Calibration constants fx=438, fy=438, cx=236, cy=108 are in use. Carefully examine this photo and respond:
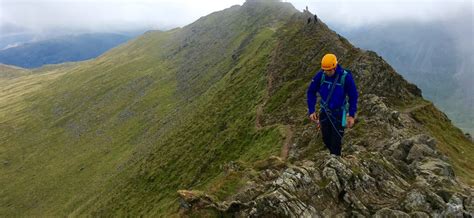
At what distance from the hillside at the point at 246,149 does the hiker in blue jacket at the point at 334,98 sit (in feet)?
7.49

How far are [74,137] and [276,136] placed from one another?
136 m

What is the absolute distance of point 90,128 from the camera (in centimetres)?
17500

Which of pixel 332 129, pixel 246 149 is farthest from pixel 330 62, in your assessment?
pixel 246 149

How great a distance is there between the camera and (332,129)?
2588cm

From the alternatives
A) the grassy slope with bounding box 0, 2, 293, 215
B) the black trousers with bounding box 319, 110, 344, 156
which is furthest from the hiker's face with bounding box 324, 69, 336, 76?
the grassy slope with bounding box 0, 2, 293, 215

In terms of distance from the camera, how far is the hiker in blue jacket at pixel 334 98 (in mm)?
24328

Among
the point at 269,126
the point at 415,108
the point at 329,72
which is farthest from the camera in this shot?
the point at 269,126

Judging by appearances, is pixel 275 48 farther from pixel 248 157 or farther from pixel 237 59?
pixel 248 157

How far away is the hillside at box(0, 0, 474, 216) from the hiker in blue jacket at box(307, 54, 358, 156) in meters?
2.28

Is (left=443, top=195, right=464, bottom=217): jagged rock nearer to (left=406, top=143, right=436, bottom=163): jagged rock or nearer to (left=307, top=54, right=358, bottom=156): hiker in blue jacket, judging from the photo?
(left=406, top=143, right=436, bottom=163): jagged rock

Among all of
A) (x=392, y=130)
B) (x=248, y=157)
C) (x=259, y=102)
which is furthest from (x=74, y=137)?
(x=392, y=130)

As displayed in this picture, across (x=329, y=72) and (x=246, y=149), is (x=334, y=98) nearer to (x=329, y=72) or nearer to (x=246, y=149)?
(x=329, y=72)

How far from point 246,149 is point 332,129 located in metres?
32.8

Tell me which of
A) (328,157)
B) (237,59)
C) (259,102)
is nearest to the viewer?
(328,157)
